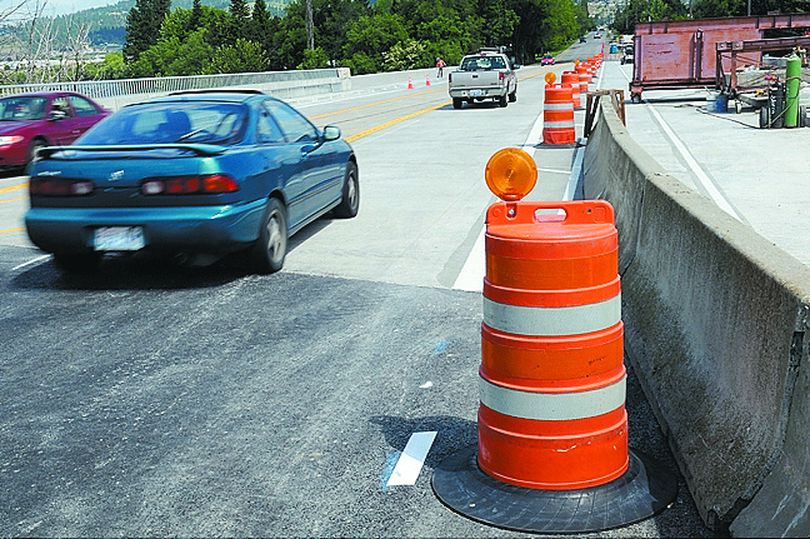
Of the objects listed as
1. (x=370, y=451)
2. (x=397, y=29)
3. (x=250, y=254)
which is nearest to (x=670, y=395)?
(x=370, y=451)

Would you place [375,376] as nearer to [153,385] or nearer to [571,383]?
[153,385]

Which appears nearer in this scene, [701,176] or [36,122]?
[701,176]

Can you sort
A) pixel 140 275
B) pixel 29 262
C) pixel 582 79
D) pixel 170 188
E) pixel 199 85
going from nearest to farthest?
pixel 170 188 → pixel 140 275 → pixel 29 262 → pixel 582 79 → pixel 199 85

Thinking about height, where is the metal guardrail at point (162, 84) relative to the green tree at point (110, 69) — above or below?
above

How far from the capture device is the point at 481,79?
31.7 m

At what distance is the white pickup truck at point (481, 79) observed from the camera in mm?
31734

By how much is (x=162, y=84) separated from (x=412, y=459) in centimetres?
3461

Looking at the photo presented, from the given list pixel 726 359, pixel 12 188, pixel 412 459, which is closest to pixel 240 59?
pixel 12 188

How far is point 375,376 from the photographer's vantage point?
232 inches

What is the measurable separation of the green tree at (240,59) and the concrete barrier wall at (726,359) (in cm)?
13219

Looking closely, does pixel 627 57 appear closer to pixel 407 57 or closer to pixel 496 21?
pixel 407 57

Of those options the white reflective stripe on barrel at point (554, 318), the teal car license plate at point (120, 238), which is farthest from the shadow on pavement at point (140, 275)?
the white reflective stripe on barrel at point (554, 318)

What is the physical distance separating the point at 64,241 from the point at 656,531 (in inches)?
224

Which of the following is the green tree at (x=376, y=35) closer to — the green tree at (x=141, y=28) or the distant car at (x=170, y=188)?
the green tree at (x=141, y=28)
